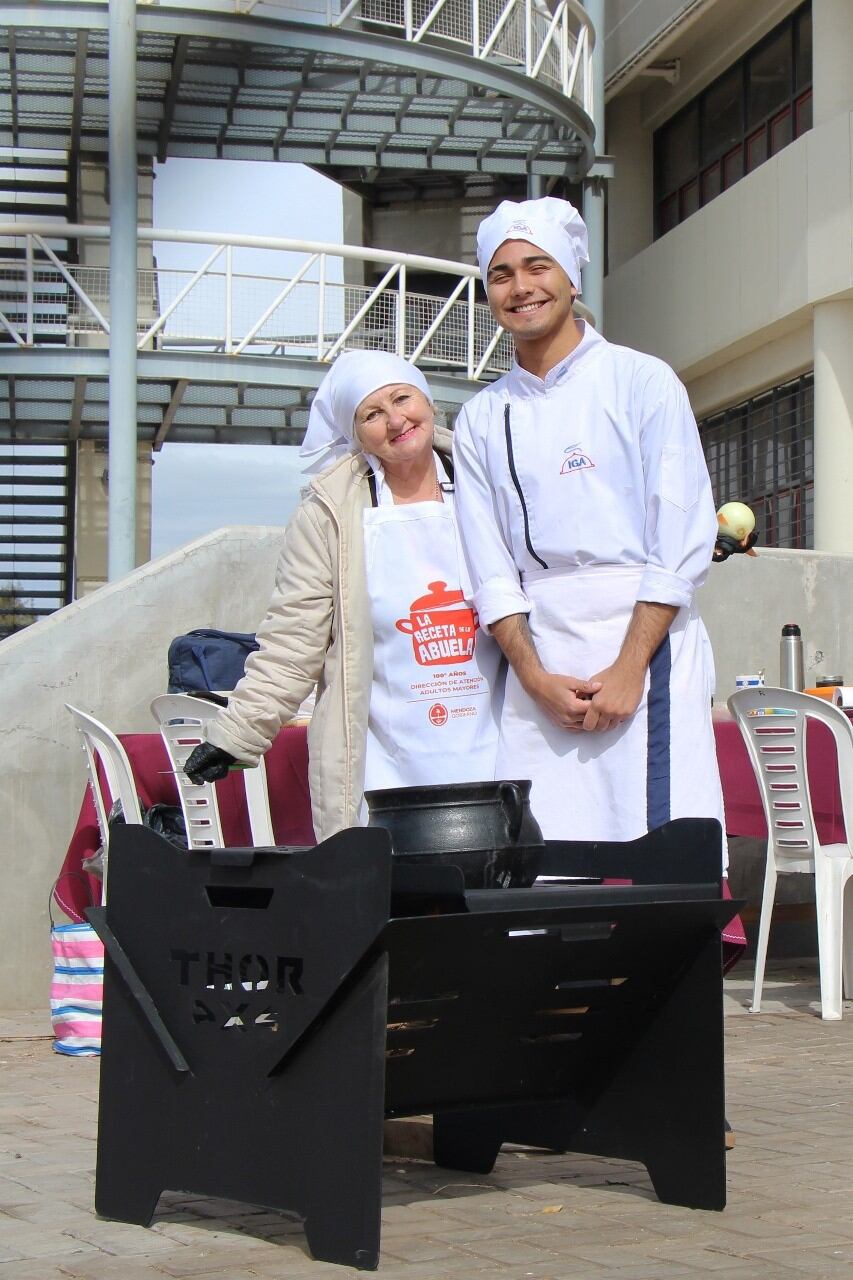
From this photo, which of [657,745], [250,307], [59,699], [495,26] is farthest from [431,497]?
[495,26]

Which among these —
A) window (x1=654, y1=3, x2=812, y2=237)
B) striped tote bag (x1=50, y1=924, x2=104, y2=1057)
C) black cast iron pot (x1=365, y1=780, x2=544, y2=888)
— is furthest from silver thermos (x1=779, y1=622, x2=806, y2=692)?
window (x1=654, y1=3, x2=812, y2=237)

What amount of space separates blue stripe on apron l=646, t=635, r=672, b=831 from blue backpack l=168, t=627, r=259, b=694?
3.38m

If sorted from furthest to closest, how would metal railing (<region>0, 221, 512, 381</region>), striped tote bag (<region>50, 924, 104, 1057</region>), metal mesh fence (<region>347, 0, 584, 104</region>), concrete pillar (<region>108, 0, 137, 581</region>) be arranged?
1. metal mesh fence (<region>347, 0, 584, 104</region>)
2. metal railing (<region>0, 221, 512, 381</region>)
3. concrete pillar (<region>108, 0, 137, 581</region>)
4. striped tote bag (<region>50, 924, 104, 1057</region>)

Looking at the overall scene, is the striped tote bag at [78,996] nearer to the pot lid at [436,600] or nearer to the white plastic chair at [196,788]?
the white plastic chair at [196,788]

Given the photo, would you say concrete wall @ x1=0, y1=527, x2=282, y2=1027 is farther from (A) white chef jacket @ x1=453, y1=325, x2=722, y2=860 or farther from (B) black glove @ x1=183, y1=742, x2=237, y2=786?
(A) white chef jacket @ x1=453, y1=325, x2=722, y2=860

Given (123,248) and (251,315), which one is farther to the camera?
(251,315)

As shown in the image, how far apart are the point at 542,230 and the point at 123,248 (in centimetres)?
1057

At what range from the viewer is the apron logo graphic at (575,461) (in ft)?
11.6

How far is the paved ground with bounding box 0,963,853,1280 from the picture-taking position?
2.98 meters

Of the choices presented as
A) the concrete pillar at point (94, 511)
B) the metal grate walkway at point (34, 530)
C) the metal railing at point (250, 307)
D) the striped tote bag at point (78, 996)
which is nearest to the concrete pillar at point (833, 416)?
the metal railing at point (250, 307)

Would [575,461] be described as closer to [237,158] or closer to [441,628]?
[441,628]

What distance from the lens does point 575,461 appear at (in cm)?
353

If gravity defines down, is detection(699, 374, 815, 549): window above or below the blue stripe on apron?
above

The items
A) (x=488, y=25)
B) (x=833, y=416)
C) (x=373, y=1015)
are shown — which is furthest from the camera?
(x=488, y=25)
